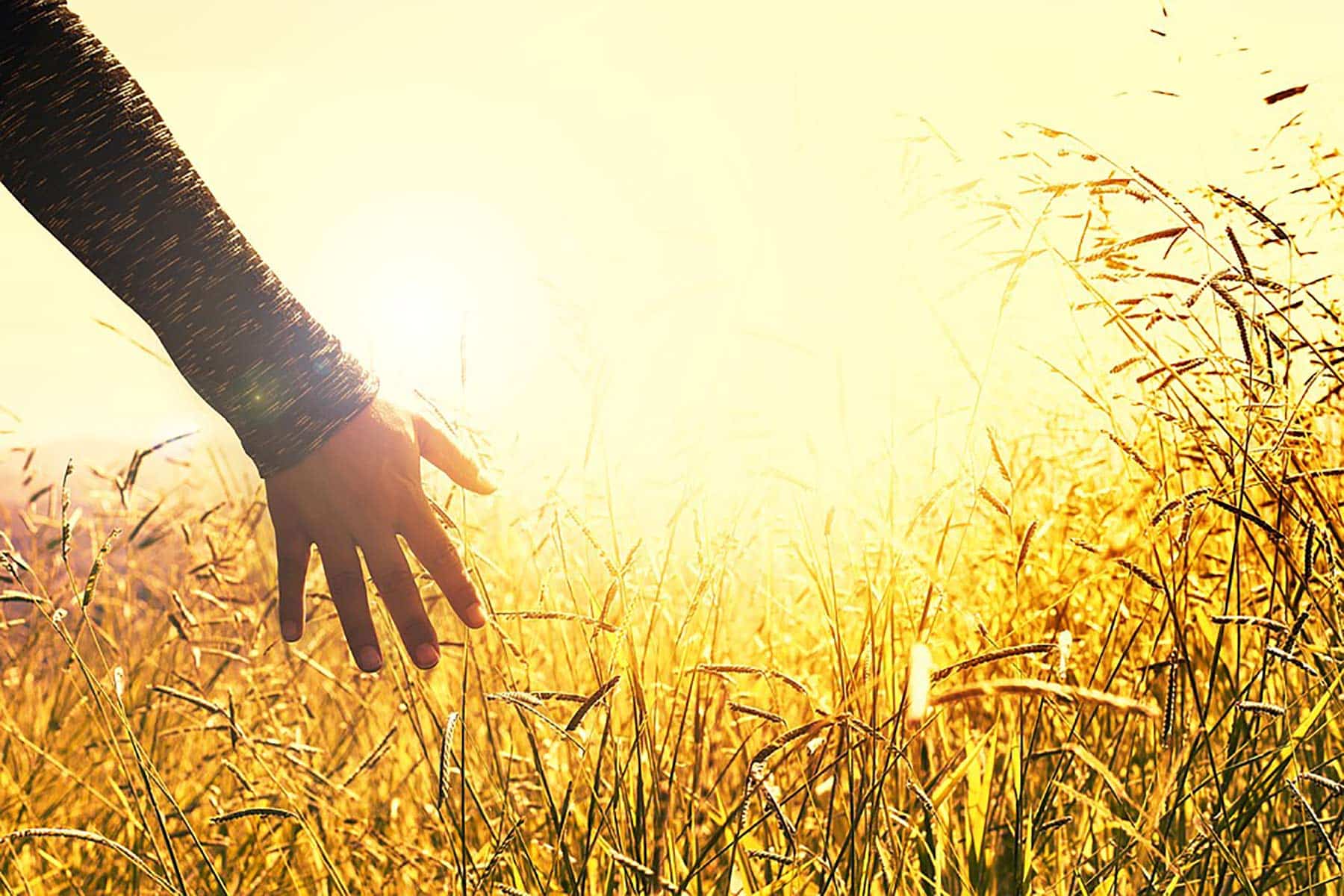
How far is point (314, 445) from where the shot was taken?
114 centimetres

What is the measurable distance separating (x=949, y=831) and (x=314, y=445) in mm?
760

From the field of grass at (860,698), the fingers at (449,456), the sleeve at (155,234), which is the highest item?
the sleeve at (155,234)

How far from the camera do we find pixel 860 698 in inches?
40.9

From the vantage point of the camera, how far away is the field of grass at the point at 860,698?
3.02 ft

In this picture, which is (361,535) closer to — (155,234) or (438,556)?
(438,556)

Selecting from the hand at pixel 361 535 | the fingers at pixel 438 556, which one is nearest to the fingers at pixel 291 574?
the hand at pixel 361 535

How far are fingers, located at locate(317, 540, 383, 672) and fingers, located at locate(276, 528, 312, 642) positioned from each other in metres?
0.03

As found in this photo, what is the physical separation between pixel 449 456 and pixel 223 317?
0.29 m

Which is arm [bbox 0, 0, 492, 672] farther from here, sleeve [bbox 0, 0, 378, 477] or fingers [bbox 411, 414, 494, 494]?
fingers [bbox 411, 414, 494, 494]

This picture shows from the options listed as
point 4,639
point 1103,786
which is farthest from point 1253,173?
point 4,639

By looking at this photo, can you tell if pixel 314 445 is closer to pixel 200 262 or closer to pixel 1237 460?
pixel 200 262

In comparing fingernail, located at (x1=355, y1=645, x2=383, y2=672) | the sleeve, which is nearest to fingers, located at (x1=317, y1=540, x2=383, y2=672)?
fingernail, located at (x1=355, y1=645, x2=383, y2=672)

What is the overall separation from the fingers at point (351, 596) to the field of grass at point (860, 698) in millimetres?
81

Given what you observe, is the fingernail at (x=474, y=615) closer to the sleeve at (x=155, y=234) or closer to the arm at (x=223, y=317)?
the arm at (x=223, y=317)
